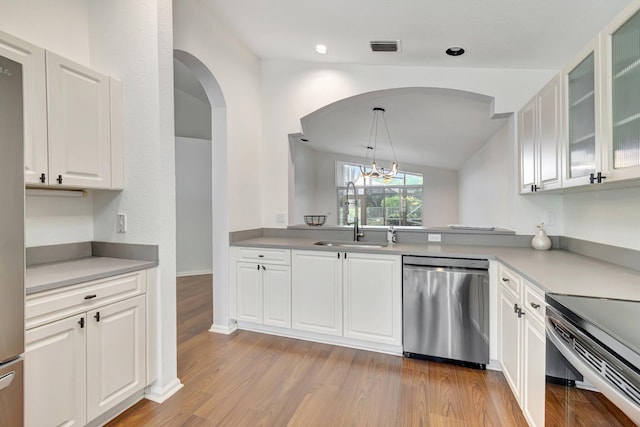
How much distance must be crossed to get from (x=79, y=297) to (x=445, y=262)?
2.35 meters

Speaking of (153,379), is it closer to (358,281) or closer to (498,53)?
(358,281)

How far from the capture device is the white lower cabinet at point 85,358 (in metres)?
1.39

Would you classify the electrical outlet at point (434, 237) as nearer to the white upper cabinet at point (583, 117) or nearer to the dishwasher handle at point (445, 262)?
the dishwasher handle at point (445, 262)

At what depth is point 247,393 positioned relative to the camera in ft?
6.65

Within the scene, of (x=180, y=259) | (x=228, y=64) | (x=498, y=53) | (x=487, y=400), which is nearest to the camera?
(x=487, y=400)

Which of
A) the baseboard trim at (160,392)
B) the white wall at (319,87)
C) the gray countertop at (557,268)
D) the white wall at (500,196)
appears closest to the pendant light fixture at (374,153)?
the white wall at (319,87)

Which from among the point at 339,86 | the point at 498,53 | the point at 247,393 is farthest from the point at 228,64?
the point at 247,393

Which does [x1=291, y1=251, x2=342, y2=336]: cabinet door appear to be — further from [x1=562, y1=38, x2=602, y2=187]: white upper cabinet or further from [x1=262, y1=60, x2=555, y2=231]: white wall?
[x1=562, y1=38, x2=602, y2=187]: white upper cabinet

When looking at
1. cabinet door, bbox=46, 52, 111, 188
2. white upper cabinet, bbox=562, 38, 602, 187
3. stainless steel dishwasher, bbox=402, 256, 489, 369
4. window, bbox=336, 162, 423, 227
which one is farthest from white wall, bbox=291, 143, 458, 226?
white upper cabinet, bbox=562, 38, 602, 187

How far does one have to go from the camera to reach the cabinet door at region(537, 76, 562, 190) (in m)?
1.93

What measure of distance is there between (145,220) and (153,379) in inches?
40.5

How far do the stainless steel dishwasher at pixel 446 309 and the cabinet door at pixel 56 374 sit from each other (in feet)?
6.97

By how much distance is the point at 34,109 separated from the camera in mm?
1650

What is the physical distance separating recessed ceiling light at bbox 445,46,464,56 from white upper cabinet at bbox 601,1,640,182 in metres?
1.20
